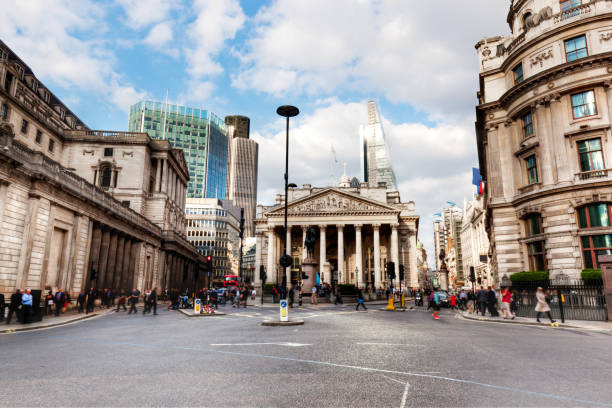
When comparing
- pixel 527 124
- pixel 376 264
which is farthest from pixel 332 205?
pixel 527 124

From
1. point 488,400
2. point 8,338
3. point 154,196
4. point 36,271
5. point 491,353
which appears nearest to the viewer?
point 488,400

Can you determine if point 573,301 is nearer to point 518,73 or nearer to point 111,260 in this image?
point 518,73

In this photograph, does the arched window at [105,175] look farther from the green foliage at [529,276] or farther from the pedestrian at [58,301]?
the green foliage at [529,276]

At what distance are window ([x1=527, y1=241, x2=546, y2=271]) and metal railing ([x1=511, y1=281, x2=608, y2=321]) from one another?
4380mm

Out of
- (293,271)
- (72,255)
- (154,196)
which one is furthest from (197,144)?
(72,255)

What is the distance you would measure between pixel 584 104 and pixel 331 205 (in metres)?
45.1

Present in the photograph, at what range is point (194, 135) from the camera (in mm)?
154375

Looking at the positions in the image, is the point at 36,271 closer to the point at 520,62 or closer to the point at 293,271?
the point at 520,62

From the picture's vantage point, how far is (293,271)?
76.9 metres

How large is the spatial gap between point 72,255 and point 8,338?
16.5m

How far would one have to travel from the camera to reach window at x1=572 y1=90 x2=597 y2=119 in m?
26.4

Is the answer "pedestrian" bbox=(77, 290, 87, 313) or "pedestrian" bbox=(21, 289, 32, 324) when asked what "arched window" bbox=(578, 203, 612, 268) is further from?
"pedestrian" bbox=(77, 290, 87, 313)

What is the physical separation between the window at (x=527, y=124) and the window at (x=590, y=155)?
12.1 feet

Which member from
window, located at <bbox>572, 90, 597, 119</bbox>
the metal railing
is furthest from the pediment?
the metal railing
